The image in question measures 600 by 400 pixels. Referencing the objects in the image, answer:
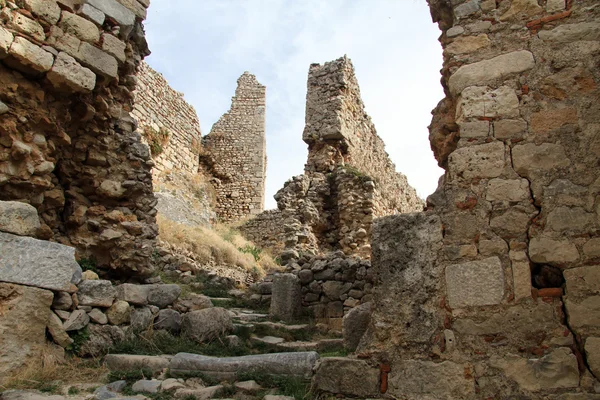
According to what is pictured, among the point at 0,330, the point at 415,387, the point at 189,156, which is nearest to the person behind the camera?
the point at 415,387

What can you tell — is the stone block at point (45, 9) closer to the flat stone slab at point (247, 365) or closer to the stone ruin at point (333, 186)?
the flat stone slab at point (247, 365)

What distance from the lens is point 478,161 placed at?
3.72m

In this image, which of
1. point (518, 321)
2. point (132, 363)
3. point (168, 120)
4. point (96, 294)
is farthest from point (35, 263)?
point (168, 120)

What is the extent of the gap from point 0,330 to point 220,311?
2.54m

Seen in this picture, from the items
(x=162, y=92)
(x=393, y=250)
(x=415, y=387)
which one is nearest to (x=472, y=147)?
(x=393, y=250)

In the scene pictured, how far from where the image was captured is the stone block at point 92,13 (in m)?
5.66

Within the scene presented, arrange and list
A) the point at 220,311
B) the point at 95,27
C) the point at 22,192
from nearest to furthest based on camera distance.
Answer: the point at 22,192 → the point at 95,27 → the point at 220,311

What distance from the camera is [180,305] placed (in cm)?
617

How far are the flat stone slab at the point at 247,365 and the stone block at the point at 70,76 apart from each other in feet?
10.1

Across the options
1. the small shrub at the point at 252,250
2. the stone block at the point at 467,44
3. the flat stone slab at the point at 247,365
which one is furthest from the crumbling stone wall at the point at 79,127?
the small shrub at the point at 252,250

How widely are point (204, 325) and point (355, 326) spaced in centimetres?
175

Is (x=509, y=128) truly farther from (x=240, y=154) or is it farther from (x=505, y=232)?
(x=240, y=154)

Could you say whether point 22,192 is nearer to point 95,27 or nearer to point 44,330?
point 44,330

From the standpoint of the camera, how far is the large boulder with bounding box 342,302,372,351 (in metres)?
5.42
